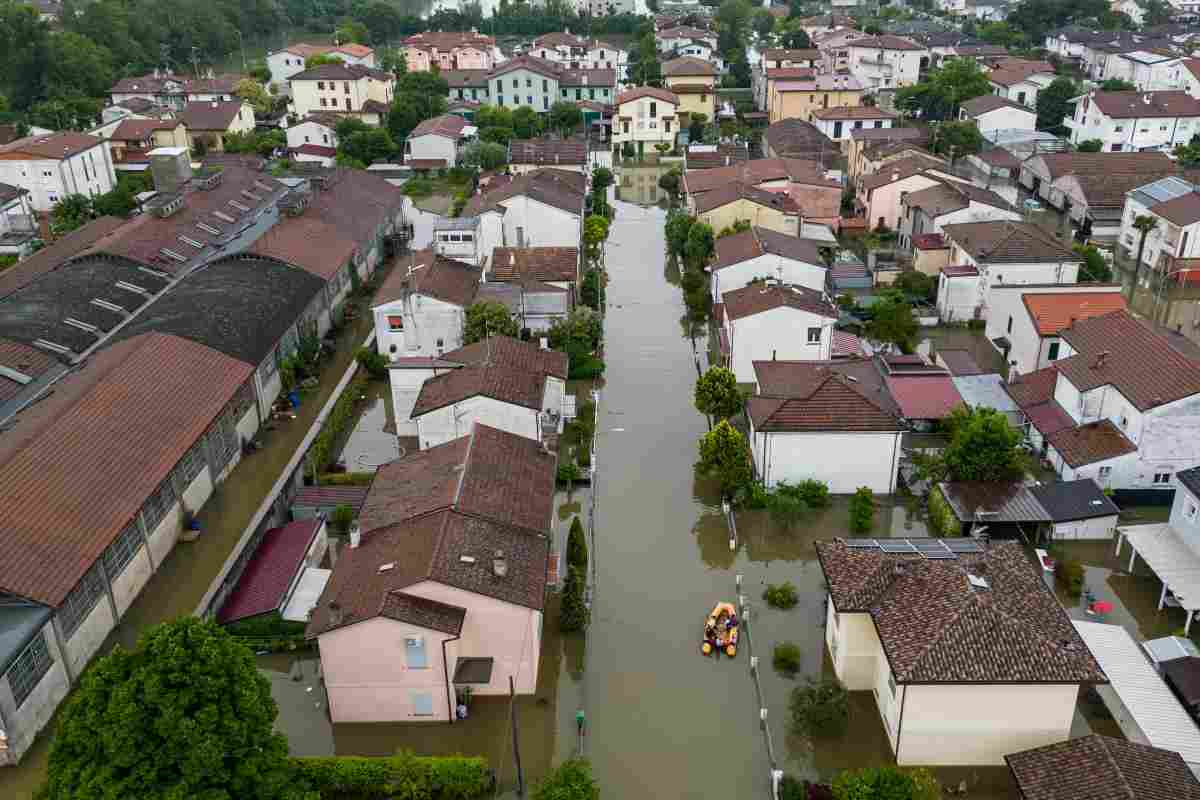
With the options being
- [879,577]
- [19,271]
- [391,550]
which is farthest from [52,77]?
[879,577]

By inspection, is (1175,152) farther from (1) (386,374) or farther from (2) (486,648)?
(2) (486,648)

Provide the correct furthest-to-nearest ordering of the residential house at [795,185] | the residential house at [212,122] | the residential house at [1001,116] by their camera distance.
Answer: the residential house at [212,122], the residential house at [1001,116], the residential house at [795,185]

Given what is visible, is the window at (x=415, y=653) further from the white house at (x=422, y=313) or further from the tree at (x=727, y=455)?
the white house at (x=422, y=313)

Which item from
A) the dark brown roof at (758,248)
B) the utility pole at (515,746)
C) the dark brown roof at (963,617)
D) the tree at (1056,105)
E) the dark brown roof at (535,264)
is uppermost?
the tree at (1056,105)

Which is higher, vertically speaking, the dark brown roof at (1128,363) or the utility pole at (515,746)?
the dark brown roof at (1128,363)

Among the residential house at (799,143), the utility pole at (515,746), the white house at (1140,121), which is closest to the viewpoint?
the utility pole at (515,746)

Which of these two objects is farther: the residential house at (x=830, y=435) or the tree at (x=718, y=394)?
the tree at (x=718, y=394)

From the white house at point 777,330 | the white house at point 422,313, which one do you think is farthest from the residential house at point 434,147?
the white house at point 777,330

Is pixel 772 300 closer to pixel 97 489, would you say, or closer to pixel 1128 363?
pixel 1128 363
